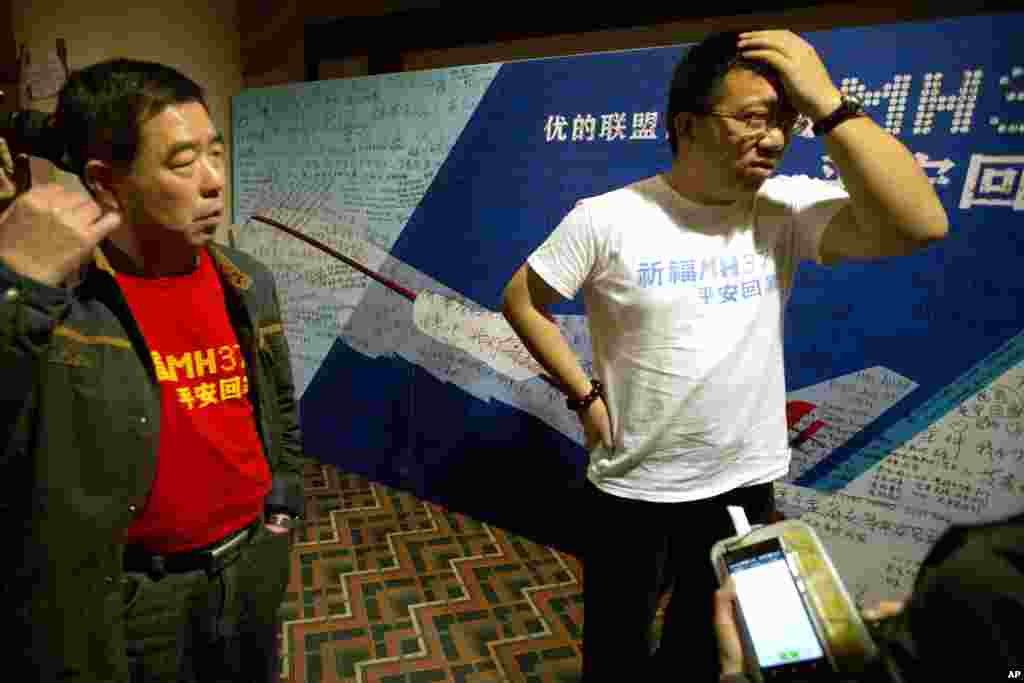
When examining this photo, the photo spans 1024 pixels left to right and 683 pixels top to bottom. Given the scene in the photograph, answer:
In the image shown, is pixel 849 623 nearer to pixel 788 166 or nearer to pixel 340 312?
pixel 788 166

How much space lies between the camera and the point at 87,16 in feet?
12.7

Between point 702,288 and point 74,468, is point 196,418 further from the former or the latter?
→ point 702,288

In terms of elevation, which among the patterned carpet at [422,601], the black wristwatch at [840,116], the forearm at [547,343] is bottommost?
the patterned carpet at [422,601]

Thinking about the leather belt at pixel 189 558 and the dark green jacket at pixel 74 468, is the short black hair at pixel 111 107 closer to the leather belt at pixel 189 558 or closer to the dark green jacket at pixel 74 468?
the dark green jacket at pixel 74 468

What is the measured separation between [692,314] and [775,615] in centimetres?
70

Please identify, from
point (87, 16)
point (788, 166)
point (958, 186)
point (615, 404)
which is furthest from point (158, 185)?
point (87, 16)

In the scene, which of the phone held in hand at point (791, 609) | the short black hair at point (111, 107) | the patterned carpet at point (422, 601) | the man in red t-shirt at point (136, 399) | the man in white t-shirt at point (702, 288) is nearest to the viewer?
the phone held in hand at point (791, 609)

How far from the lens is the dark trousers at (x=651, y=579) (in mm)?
1517

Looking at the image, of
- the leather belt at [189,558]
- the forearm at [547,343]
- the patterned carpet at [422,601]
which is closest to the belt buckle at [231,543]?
the leather belt at [189,558]

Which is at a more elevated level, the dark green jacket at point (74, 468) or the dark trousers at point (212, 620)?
the dark green jacket at point (74, 468)

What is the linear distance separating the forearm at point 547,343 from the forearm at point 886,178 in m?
0.76

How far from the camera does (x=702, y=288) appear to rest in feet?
4.53

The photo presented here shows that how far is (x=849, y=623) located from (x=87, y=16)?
201 inches

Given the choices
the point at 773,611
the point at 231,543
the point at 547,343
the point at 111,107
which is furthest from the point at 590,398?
the point at 111,107
